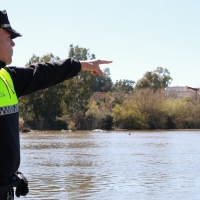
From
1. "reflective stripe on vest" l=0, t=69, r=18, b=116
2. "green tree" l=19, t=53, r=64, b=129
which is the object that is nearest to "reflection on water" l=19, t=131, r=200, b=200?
"reflective stripe on vest" l=0, t=69, r=18, b=116

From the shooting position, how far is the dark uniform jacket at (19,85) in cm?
334

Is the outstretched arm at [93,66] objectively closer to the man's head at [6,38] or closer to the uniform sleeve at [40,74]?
the uniform sleeve at [40,74]

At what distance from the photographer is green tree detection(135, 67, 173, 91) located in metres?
85.8

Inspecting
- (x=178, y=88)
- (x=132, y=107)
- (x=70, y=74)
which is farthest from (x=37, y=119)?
(x=178, y=88)

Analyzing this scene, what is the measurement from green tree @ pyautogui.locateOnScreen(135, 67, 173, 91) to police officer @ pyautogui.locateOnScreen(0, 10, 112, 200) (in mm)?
80957

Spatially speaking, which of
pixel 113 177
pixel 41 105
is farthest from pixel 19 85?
pixel 41 105

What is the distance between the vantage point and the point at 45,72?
152 inches

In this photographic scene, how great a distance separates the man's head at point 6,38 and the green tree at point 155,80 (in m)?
81.3

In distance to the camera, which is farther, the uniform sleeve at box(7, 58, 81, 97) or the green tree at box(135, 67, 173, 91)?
the green tree at box(135, 67, 173, 91)

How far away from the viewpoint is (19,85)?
12.3 ft

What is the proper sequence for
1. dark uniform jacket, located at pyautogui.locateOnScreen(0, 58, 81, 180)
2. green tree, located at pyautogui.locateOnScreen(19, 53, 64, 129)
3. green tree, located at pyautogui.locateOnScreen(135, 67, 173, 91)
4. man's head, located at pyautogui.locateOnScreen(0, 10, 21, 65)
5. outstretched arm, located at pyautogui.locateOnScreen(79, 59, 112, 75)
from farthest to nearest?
green tree, located at pyautogui.locateOnScreen(135, 67, 173, 91), green tree, located at pyautogui.locateOnScreen(19, 53, 64, 129), outstretched arm, located at pyautogui.locateOnScreen(79, 59, 112, 75), man's head, located at pyautogui.locateOnScreen(0, 10, 21, 65), dark uniform jacket, located at pyautogui.locateOnScreen(0, 58, 81, 180)

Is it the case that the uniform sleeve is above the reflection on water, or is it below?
above

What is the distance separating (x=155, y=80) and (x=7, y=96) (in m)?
84.9

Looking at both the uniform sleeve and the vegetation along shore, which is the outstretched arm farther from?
the vegetation along shore
